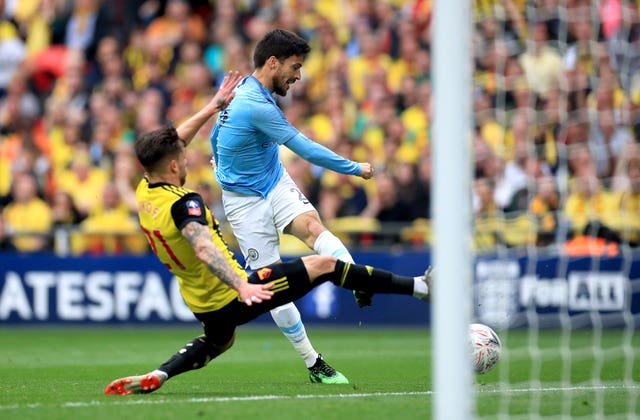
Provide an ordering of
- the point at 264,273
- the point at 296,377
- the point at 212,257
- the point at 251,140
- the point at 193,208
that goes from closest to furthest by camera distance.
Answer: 1. the point at 212,257
2. the point at 193,208
3. the point at 264,273
4. the point at 251,140
5. the point at 296,377

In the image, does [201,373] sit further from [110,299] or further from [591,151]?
[110,299]

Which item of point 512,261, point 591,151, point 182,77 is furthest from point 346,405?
point 182,77

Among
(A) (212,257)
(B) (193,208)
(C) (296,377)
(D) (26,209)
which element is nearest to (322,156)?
(B) (193,208)

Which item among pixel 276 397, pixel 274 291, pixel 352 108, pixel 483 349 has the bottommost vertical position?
pixel 276 397

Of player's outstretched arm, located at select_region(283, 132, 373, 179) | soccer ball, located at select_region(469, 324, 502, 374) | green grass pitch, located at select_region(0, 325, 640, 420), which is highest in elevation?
player's outstretched arm, located at select_region(283, 132, 373, 179)

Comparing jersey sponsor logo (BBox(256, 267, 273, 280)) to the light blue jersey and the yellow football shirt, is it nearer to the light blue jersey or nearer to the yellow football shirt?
the yellow football shirt

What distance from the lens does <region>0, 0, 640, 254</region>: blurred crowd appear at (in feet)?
39.5

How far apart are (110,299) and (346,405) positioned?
9431mm

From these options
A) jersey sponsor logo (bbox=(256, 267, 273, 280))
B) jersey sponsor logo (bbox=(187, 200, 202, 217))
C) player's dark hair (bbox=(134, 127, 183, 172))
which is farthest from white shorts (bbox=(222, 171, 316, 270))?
jersey sponsor logo (bbox=(187, 200, 202, 217))

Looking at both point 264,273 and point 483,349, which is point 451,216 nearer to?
point 264,273

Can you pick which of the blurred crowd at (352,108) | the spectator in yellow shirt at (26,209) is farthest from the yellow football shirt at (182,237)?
the spectator in yellow shirt at (26,209)

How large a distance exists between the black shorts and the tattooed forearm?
14.7 inches

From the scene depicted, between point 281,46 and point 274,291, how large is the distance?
2.18m

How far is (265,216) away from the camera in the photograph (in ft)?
30.1
